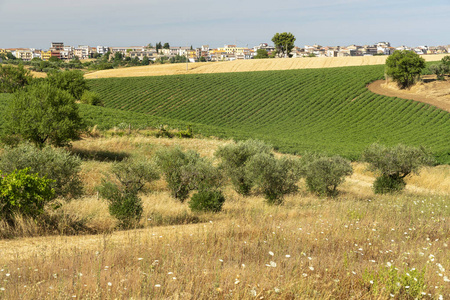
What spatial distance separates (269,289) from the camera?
5.24 meters

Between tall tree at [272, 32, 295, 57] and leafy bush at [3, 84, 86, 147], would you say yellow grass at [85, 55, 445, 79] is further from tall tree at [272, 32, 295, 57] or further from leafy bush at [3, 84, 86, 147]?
leafy bush at [3, 84, 86, 147]

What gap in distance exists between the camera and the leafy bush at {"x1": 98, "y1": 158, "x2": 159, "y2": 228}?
10.6m

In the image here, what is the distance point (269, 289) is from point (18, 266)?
392 centimetres

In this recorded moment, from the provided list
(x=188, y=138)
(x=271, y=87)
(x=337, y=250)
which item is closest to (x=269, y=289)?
(x=337, y=250)

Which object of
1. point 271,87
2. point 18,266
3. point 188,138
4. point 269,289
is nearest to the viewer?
point 269,289

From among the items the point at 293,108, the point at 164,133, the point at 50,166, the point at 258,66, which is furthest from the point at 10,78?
the point at 50,166

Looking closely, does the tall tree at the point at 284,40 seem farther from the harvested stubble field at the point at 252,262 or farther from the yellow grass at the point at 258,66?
the harvested stubble field at the point at 252,262

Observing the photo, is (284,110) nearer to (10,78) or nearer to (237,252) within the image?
(10,78)

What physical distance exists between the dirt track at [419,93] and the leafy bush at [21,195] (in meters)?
48.8

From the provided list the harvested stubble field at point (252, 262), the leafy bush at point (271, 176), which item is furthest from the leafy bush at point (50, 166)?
the leafy bush at point (271, 176)

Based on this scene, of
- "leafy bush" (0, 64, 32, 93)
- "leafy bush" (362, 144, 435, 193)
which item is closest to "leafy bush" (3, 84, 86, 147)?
"leafy bush" (362, 144, 435, 193)

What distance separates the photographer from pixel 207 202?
12.6 meters

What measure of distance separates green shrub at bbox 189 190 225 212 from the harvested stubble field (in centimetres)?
228

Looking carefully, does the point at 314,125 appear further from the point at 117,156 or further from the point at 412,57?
the point at 117,156
